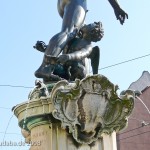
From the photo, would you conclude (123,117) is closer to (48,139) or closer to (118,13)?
(48,139)

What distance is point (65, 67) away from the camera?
194 inches

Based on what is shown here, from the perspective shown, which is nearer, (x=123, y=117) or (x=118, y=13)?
(x=123, y=117)

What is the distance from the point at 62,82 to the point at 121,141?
14.2 metres

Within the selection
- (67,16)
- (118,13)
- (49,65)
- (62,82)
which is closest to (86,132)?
(62,82)

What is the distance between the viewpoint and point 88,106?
4309 mm

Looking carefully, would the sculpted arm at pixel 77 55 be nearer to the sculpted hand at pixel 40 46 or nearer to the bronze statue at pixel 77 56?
the bronze statue at pixel 77 56

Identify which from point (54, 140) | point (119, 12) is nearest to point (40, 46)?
point (119, 12)

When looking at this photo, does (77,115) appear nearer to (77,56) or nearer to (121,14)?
(77,56)

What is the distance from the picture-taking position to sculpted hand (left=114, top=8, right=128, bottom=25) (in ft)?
18.9

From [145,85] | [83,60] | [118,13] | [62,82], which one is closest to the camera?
[62,82]


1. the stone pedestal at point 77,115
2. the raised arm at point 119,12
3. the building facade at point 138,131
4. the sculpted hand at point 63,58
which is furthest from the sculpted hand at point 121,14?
the building facade at point 138,131

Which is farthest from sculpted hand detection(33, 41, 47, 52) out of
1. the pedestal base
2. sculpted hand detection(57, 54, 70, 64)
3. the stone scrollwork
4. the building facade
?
the building facade

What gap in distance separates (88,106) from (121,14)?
76.9 inches

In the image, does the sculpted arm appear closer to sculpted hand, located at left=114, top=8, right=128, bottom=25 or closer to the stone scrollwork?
the stone scrollwork
